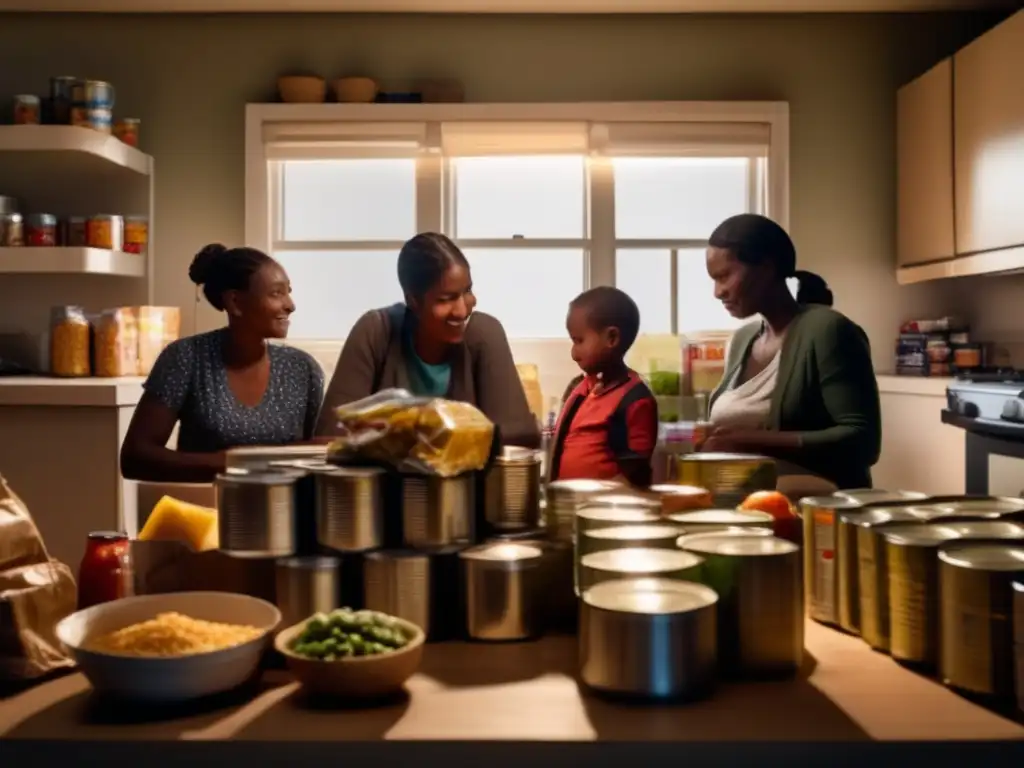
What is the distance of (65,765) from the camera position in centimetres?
89

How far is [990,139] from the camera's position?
3342 millimetres

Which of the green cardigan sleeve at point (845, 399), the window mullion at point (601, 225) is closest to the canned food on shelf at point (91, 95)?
the window mullion at point (601, 225)

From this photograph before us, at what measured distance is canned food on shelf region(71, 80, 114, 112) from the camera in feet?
11.6

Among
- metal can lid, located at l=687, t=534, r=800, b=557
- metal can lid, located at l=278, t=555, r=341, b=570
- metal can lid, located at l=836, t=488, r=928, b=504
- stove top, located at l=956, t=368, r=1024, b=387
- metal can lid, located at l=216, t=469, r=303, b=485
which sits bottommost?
metal can lid, located at l=278, t=555, r=341, b=570

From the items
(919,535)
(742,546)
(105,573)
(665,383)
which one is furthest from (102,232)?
(919,535)

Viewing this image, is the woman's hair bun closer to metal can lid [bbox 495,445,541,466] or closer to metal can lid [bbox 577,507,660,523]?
metal can lid [bbox 495,445,541,466]

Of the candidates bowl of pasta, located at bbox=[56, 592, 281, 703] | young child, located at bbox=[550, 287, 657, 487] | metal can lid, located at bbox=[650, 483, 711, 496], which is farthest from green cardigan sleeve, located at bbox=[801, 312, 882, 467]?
bowl of pasta, located at bbox=[56, 592, 281, 703]

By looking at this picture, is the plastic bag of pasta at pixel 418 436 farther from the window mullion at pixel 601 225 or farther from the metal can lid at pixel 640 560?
the window mullion at pixel 601 225

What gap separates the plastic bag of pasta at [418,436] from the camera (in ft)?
3.83

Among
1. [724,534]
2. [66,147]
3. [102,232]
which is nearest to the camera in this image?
[724,534]

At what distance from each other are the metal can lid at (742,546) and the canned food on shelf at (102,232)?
3.18m

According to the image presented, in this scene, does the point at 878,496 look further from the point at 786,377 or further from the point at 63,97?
the point at 63,97

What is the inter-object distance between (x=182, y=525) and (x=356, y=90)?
2.77 m

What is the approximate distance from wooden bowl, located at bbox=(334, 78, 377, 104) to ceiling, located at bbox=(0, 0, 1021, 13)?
0.30 metres
